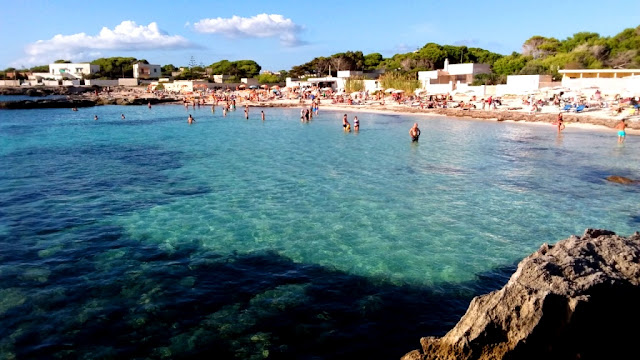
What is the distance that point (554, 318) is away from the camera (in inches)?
198

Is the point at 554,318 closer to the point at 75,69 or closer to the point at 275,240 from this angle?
the point at 275,240

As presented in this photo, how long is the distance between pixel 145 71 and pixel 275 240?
437 ft

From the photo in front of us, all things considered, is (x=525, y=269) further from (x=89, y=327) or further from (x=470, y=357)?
(x=89, y=327)

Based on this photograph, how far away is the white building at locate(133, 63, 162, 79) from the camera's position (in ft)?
416

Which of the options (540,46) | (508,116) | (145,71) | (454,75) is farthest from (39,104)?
(540,46)

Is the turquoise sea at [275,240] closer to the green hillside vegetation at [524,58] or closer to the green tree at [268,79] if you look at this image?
the green hillside vegetation at [524,58]

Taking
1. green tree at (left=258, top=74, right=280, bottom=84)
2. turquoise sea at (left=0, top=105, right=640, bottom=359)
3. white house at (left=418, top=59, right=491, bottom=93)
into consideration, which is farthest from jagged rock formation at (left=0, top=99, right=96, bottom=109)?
white house at (left=418, top=59, right=491, bottom=93)

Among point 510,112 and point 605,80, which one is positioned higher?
point 605,80

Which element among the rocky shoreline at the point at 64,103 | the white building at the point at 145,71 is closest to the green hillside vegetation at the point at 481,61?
the white building at the point at 145,71

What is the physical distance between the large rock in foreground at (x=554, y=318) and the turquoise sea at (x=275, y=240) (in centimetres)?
177

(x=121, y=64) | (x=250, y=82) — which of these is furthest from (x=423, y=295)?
(x=121, y=64)

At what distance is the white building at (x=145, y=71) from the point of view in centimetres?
12681

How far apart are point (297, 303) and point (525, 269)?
158 inches

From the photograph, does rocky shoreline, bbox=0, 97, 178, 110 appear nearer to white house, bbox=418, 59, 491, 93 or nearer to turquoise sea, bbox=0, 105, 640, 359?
white house, bbox=418, 59, 491, 93
